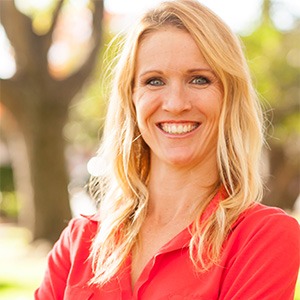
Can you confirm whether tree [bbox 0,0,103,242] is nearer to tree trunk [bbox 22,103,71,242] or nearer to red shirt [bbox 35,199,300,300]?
tree trunk [bbox 22,103,71,242]

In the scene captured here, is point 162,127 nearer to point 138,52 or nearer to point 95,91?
point 138,52

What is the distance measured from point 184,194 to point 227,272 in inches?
16.5

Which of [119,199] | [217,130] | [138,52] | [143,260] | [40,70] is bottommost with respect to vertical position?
[143,260]

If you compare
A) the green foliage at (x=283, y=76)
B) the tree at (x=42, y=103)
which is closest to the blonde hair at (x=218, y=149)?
the tree at (x=42, y=103)

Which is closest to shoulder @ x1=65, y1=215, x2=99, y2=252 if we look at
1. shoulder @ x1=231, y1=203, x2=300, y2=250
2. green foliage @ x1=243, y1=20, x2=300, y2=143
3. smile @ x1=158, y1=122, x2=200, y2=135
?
smile @ x1=158, y1=122, x2=200, y2=135

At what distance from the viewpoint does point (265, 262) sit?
2.47 metres

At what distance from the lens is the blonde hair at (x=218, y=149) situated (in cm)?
267

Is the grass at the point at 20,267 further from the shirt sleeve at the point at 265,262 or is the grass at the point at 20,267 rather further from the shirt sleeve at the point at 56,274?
the shirt sleeve at the point at 265,262

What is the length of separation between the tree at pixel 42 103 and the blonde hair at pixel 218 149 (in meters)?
8.72

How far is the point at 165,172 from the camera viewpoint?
2.94 meters

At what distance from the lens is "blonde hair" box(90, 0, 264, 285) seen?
2670 mm

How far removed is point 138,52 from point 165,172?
0.43 m

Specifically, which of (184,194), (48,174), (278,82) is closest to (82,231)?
(184,194)

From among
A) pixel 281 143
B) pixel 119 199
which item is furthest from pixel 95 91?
pixel 119 199
